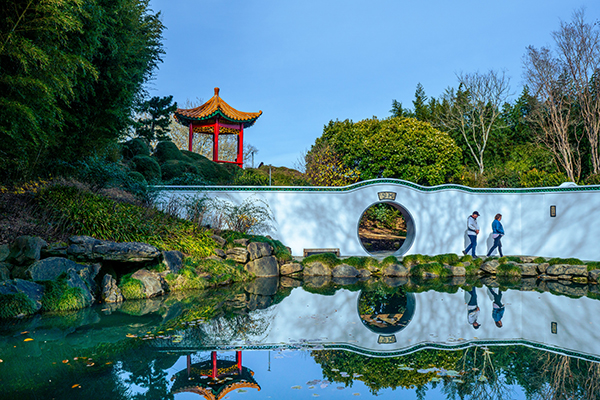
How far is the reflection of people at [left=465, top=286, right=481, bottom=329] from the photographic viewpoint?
5.38 m

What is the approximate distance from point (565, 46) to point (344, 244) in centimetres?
1534

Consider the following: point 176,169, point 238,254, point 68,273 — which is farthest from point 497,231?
point 68,273

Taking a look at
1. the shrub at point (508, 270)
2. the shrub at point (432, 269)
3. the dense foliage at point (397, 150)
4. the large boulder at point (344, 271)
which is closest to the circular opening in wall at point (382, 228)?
the dense foliage at point (397, 150)

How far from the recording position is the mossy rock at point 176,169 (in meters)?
13.3

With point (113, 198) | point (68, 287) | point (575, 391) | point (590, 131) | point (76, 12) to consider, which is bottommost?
point (575, 391)

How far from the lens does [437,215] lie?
1256 cm

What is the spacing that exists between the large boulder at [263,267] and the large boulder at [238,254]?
0.63 ft

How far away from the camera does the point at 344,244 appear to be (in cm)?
1218

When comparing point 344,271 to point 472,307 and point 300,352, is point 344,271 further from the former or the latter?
point 300,352

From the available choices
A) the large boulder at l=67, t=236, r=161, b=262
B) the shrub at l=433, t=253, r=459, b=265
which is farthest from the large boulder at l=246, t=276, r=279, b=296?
the shrub at l=433, t=253, r=459, b=265

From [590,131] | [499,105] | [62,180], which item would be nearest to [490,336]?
[62,180]

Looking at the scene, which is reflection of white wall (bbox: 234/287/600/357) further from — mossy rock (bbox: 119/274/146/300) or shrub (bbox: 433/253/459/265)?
shrub (bbox: 433/253/459/265)

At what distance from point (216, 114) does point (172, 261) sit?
8173mm

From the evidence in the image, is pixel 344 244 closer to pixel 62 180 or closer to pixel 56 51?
pixel 62 180
